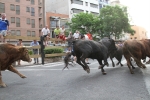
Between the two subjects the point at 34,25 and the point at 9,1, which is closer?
the point at 9,1

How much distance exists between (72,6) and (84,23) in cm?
1619

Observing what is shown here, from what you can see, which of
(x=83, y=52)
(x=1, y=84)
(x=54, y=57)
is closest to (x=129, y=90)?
(x=83, y=52)

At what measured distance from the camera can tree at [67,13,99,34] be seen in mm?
45906

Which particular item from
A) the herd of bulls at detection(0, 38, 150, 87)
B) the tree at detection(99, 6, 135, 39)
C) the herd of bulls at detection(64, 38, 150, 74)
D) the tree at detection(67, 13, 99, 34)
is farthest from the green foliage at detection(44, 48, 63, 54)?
the tree at detection(99, 6, 135, 39)

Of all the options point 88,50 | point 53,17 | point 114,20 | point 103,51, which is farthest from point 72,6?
point 88,50

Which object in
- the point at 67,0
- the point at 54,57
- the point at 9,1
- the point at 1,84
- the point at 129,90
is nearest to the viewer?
the point at 129,90

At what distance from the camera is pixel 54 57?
14211mm

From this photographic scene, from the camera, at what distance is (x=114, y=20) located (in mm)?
44219

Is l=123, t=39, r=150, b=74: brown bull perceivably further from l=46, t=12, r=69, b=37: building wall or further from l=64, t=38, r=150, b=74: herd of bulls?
l=46, t=12, r=69, b=37: building wall

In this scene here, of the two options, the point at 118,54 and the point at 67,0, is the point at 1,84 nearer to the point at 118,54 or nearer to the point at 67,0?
the point at 118,54

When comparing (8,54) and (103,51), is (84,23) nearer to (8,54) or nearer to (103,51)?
(103,51)

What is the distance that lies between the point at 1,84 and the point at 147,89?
3.66 meters

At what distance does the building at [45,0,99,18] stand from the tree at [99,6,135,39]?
15.9 meters

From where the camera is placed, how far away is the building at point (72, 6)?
59969 mm
